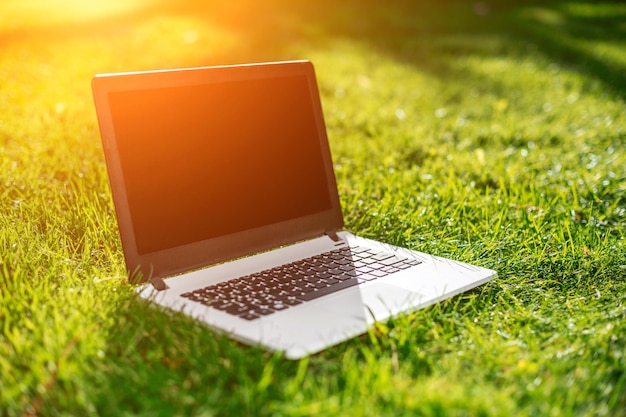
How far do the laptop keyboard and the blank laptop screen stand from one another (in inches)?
7.7

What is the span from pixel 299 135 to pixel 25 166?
1.61 m

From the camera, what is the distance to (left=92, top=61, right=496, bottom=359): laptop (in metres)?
1.90

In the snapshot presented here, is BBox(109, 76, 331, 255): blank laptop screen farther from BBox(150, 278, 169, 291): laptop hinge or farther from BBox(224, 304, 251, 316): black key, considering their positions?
BBox(224, 304, 251, 316): black key

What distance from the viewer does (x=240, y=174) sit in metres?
2.24

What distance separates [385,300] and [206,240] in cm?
57

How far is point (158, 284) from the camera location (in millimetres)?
2025

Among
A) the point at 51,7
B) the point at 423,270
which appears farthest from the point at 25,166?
the point at 51,7

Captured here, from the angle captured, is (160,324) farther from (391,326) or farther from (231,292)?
(391,326)

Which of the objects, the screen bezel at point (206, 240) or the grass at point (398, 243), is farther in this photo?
the screen bezel at point (206, 240)

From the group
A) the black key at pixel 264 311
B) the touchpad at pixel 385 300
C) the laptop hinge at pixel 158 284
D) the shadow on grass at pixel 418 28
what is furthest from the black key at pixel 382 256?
the shadow on grass at pixel 418 28

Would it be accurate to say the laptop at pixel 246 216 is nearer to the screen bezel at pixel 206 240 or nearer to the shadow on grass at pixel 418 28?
the screen bezel at pixel 206 240

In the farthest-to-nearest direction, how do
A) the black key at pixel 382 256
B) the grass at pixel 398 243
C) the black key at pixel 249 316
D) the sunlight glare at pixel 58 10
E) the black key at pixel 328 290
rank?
the sunlight glare at pixel 58 10, the black key at pixel 382 256, the black key at pixel 328 290, the black key at pixel 249 316, the grass at pixel 398 243

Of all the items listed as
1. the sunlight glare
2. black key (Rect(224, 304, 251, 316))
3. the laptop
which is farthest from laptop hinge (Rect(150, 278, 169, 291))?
the sunlight glare

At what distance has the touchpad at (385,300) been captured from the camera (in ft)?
6.22
